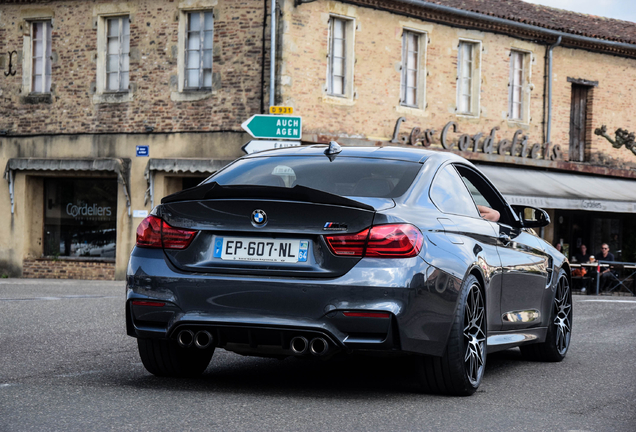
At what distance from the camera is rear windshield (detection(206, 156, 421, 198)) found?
5.78 metres

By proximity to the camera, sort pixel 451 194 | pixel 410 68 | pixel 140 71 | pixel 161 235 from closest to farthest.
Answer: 1. pixel 161 235
2. pixel 451 194
3. pixel 140 71
4. pixel 410 68

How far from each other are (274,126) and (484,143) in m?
9.17

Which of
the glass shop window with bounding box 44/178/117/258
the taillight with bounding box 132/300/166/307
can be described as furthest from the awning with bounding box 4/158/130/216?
the taillight with bounding box 132/300/166/307

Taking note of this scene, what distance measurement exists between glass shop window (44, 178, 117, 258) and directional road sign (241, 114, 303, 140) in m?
7.27

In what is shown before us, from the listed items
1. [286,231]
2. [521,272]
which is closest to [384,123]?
[521,272]

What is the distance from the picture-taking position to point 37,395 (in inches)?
211

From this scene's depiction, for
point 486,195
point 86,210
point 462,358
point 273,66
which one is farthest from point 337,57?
point 462,358

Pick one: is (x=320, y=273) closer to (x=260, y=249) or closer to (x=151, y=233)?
(x=260, y=249)

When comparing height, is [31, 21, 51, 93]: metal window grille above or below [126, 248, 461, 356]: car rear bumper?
above

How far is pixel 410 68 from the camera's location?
23.4 m

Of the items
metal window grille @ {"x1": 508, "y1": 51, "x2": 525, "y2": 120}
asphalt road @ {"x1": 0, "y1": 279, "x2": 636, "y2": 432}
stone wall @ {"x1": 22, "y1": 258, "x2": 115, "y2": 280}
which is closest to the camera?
asphalt road @ {"x1": 0, "y1": 279, "x2": 636, "y2": 432}

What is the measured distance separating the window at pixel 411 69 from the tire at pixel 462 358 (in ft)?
57.5

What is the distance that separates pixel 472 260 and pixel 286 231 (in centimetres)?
127

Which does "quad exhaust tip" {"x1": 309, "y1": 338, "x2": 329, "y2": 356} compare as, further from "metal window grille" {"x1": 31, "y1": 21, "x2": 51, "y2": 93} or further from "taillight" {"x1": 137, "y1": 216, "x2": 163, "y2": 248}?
"metal window grille" {"x1": 31, "y1": 21, "x2": 51, "y2": 93}
